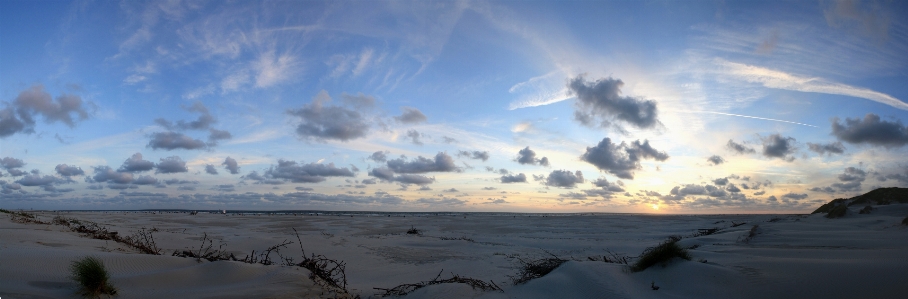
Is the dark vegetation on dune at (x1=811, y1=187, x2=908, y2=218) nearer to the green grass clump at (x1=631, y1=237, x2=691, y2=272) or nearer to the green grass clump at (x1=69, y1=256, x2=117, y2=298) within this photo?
the green grass clump at (x1=631, y1=237, x2=691, y2=272)

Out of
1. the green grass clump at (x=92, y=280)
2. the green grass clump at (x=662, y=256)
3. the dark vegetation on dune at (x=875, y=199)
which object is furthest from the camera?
the dark vegetation on dune at (x=875, y=199)

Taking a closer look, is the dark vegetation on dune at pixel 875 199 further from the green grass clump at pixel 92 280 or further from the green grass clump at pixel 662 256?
the green grass clump at pixel 92 280

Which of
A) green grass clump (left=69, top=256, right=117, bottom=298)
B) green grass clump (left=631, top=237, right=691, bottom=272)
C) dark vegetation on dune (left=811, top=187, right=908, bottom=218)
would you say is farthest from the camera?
dark vegetation on dune (left=811, top=187, right=908, bottom=218)

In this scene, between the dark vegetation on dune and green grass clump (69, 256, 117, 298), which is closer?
green grass clump (69, 256, 117, 298)

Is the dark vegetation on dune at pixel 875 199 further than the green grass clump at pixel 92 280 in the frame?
Yes

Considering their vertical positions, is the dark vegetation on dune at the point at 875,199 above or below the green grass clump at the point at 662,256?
above

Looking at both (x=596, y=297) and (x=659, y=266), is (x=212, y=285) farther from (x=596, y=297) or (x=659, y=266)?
(x=659, y=266)

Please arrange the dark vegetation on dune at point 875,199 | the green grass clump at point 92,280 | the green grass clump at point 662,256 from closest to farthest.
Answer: the green grass clump at point 92,280, the green grass clump at point 662,256, the dark vegetation on dune at point 875,199

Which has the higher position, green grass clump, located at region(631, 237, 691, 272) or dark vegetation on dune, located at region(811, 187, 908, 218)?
dark vegetation on dune, located at region(811, 187, 908, 218)

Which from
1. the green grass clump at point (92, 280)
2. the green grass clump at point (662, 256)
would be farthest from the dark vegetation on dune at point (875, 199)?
the green grass clump at point (92, 280)

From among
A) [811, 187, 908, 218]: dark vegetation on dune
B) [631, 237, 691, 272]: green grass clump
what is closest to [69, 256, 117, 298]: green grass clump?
[631, 237, 691, 272]: green grass clump

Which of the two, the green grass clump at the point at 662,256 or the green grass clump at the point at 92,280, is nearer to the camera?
the green grass clump at the point at 92,280

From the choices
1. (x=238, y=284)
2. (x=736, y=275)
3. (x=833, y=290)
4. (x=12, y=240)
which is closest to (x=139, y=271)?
(x=238, y=284)

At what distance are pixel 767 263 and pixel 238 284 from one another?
6615 millimetres
